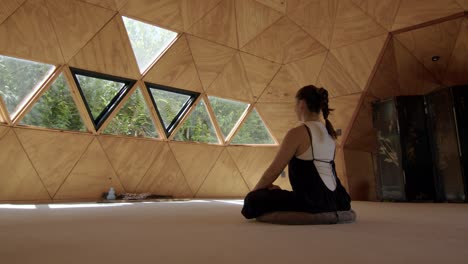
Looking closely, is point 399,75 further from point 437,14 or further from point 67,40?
point 67,40

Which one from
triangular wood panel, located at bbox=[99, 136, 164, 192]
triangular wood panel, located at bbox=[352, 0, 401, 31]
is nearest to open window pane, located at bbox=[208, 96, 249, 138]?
triangular wood panel, located at bbox=[99, 136, 164, 192]

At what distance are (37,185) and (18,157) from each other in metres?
0.85

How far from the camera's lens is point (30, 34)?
26.1 feet

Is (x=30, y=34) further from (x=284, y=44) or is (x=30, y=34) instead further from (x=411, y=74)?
(x=411, y=74)

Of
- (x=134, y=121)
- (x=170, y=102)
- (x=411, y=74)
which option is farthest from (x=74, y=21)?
(x=411, y=74)

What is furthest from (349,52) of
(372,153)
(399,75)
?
(372,153)

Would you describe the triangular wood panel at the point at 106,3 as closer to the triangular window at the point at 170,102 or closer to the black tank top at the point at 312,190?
the triangular window at the point at 170,102

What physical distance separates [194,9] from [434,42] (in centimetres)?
671

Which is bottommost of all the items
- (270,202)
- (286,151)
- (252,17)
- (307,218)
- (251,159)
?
(307,218)

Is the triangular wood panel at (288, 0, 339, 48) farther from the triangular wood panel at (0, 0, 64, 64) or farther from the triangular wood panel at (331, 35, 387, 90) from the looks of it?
the triangular wood panel at (0, 0, 64, 64)

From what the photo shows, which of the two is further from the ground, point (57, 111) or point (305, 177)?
point (57, 111)

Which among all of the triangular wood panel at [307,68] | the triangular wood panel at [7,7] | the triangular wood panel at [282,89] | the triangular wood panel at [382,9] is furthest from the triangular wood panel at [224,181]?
the triangular wood panel at [7,7]

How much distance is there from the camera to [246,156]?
42.2 ft

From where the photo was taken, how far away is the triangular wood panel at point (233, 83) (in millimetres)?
11289
